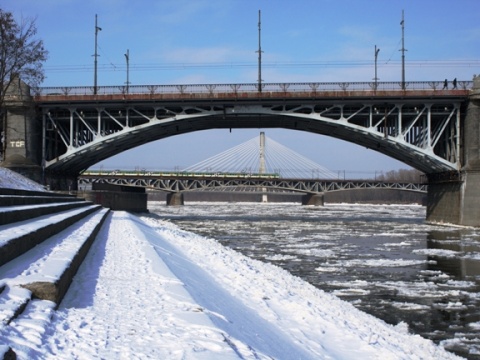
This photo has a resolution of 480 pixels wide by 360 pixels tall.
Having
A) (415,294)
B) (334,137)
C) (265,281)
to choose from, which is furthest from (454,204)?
(265,281)

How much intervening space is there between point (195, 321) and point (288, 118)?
40.7 metres

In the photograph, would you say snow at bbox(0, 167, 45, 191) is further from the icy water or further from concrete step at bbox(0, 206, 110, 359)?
concrete step at bbox(0, 206, 110, 359)

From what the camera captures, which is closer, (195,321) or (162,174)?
(195,321)

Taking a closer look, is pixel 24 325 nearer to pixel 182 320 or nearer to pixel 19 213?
pixel 182 320

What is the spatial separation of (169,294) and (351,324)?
3.38m

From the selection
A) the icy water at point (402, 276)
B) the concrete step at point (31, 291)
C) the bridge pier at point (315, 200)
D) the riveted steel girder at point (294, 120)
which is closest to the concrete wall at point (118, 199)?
the riveted steel girder at point (294, 120)

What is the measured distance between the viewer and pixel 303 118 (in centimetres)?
4291

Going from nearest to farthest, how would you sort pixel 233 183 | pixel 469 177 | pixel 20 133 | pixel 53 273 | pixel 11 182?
pixel 53 273 < pixel 11 182 < pixel 469 177 < pixel 20 133 < pixel 233 183

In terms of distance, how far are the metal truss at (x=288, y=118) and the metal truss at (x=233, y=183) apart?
1561 inches

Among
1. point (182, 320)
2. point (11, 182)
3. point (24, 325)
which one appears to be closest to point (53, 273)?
point (24, 325)

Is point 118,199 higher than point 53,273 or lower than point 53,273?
lower

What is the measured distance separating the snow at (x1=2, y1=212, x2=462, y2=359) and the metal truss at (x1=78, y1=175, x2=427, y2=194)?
7784 cm

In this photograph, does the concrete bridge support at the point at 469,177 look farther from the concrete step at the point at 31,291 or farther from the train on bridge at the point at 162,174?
the train on bridge at the point at 162,174

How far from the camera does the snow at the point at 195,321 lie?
4.30 m
